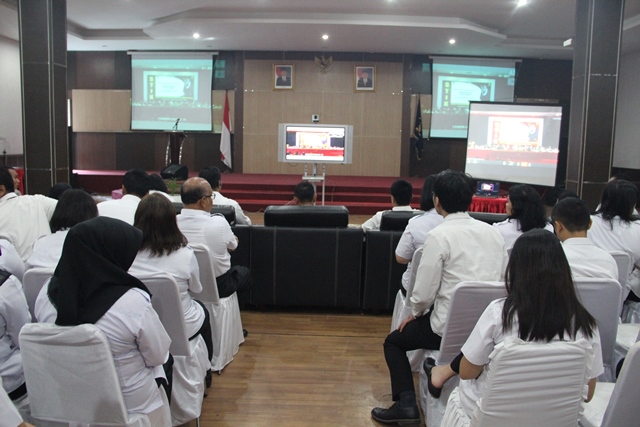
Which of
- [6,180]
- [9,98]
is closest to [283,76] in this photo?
[9,98]

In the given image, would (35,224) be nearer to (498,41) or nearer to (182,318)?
(182,318)

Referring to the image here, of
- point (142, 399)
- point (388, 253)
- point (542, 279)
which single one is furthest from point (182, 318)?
point (388, 253)

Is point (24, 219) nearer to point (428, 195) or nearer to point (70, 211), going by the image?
point (70, 211)

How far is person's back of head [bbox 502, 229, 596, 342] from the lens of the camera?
1623 mm

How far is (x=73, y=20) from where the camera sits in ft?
32.0

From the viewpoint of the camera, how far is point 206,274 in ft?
9.84

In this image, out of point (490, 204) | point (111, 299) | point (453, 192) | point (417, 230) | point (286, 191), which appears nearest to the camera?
point (111, 299)

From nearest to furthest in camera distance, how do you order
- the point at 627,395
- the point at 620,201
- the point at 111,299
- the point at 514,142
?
→ the point at 627,395
the point at 111,299
the point at 620,201
the point at 514,142

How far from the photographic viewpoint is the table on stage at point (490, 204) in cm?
777

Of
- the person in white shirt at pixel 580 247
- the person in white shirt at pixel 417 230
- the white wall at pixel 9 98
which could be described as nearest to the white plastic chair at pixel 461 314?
the person in white shirt at pixel 580 247

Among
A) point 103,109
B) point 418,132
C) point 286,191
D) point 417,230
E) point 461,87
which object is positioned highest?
point 461,87

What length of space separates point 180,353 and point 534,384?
154 cm

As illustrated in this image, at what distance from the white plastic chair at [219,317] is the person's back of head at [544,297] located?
5.69 feet

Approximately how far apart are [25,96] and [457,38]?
7.28 meters
